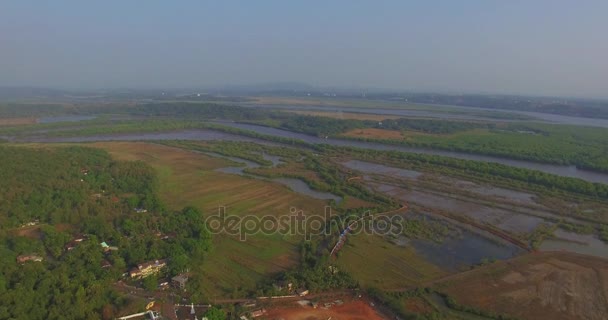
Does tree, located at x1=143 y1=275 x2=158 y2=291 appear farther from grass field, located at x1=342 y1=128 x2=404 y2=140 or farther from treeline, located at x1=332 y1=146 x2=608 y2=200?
grass field, located at x1=342 y1=128 x2=404 y2=140

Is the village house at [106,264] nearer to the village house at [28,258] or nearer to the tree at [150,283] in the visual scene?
the tree at [150,283]

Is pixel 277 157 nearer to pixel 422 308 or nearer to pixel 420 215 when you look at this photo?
pixel 420 215

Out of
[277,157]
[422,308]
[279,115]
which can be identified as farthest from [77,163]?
[279,115]

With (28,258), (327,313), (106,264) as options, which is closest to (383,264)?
(327,313)

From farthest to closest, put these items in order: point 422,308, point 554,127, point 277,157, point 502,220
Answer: point 554,127 < point 277,157 < point 502,220 < point 422,308

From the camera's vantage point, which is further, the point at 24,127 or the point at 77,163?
the point at 24,127

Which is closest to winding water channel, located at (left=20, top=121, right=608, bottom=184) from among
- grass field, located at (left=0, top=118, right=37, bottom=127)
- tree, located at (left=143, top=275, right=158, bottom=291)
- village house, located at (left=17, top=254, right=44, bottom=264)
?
grass field, located at (left=0, top=118, right=37, bottom=127)
